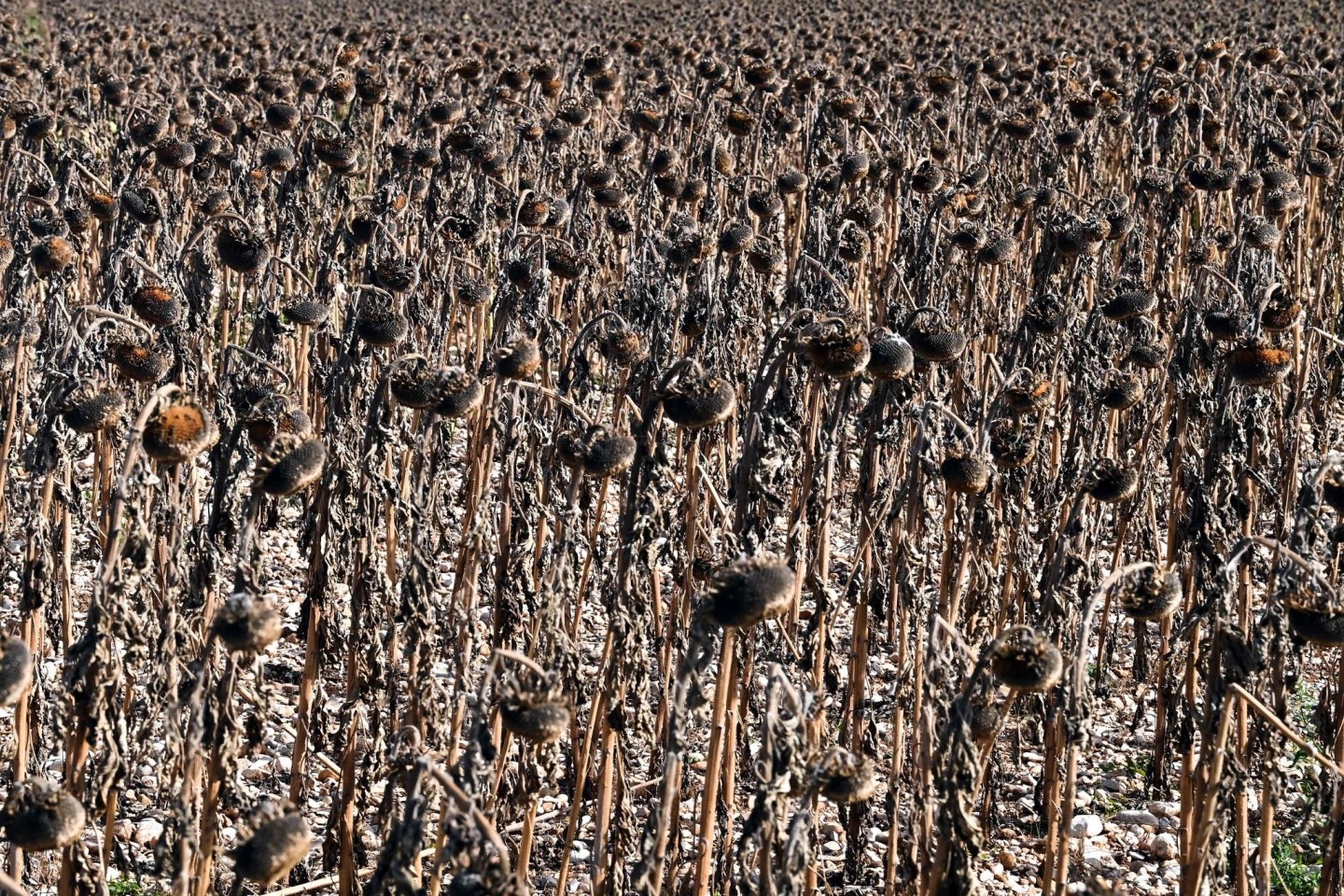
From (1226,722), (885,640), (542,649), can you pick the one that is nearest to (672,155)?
(885,640)

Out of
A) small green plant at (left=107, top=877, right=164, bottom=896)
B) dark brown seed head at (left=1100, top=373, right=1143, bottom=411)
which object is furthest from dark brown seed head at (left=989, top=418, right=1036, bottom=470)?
small green plant at (left=107, top=877, right=164, bottom=896)

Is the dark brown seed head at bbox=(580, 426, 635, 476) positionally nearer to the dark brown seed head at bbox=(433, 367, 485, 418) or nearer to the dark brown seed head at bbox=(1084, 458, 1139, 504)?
the dark brown seed head at bbox=(433, 367, 485, 418)

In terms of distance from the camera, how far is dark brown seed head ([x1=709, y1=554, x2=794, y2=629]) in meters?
2.48

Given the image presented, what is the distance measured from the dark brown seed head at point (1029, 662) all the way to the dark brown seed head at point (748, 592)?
0.41 metres

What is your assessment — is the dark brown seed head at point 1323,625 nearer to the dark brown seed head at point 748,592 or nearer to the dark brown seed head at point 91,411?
the dark brown seed head at point 748,592

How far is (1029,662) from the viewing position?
259 cm

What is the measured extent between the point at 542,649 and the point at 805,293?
2.37m

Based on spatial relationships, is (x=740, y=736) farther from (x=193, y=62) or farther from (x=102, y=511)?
(x=193, y=62)

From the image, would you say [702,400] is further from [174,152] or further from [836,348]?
[174,152]

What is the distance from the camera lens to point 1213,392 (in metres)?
4.57

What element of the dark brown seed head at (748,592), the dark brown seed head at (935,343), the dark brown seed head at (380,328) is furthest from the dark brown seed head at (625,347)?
the dark brown seed head at (748,592)

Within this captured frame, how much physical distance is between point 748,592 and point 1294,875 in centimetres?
231

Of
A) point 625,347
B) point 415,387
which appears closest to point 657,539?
point 415,387

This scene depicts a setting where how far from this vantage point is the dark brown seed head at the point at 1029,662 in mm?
2592
